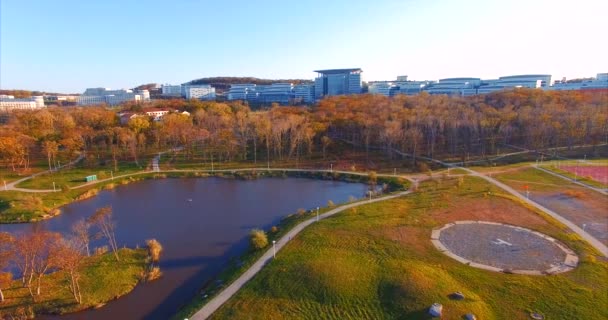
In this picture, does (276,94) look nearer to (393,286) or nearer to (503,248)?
(503,248)

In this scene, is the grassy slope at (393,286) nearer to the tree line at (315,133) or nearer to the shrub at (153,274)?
Answer: the shrub at (153,274)

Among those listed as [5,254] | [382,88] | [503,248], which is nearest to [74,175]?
[5,254]

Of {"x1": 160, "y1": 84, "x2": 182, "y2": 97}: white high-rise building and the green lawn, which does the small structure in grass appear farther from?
{"x1": 160, "y1": 84, "x2": 182, "y2": 97}: white high-rise building

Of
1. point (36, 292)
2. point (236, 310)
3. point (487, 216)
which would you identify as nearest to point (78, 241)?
point (36, 292)

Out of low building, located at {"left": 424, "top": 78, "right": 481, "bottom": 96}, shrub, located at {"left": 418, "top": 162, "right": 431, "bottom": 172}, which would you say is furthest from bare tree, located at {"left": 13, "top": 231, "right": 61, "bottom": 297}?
low building, located at {"left": 424, "top": 78, "right": 481, "bottom": 96}

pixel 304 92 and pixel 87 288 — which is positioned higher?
pixel 304 92

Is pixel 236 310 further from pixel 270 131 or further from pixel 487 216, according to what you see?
pixel 270 131
